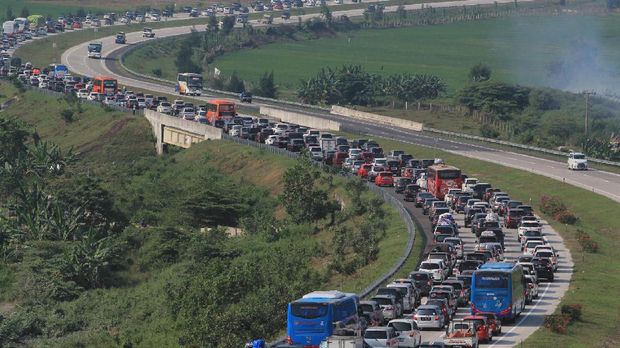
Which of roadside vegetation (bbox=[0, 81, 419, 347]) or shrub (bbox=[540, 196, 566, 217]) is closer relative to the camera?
roadside vegetation (bbox=[0, 81, 419, 347])

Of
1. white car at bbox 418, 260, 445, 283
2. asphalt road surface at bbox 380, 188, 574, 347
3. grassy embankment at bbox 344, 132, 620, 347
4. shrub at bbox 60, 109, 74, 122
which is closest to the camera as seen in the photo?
asphalt road surface at bbox 380, 188, 574, 347

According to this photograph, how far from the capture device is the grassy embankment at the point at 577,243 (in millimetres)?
67438

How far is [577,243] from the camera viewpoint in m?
93.0

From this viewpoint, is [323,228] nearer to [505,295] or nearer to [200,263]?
[200,263]

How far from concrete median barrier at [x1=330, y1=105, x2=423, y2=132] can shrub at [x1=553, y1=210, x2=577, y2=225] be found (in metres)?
58.9

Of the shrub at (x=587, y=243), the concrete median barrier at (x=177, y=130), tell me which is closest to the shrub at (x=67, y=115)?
the concrete median barrier at (x=177, y=130)

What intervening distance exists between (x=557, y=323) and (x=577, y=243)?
87.8ft

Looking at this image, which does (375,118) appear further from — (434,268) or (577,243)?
(434,268)

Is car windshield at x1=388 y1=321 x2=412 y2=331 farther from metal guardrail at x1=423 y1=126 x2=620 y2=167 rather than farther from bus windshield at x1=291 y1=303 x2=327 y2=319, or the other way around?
metal guardrail at x1=423 y1=126 x2=620 y2=167

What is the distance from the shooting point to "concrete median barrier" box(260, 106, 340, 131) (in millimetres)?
157250

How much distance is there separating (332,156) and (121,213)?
57.0 ft

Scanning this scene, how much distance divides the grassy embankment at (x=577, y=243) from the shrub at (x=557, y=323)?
31 centimetres

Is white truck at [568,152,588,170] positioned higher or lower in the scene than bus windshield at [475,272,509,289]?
lower

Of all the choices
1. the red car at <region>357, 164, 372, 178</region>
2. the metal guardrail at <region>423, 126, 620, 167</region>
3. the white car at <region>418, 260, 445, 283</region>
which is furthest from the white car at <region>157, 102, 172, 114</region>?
the white car at <region>418, 260, 445, 283</region>
